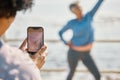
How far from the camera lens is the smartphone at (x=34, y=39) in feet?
5.43

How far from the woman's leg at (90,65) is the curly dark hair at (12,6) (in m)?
5.03

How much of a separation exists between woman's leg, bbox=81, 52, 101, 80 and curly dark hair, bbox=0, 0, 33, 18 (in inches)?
198

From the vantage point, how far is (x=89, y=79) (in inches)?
284

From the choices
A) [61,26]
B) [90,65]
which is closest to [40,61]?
[90,65]

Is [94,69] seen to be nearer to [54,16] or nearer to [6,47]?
[6,47]

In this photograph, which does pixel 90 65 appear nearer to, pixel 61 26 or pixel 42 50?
pixel 42 50

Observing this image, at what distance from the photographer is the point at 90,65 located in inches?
248

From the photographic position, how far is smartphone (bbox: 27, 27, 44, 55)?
1656 mm

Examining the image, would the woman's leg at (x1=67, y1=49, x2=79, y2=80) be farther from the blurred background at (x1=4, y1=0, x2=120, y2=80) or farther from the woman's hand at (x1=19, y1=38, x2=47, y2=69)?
the woman's hand at (x1=19, y1=38, x2=47, y2=69)

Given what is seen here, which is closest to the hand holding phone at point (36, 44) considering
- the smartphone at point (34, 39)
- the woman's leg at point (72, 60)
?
the smartphone at point (34, 39)

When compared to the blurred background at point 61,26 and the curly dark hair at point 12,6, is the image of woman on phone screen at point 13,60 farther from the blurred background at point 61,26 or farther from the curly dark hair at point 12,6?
the blurred background at point 61,26

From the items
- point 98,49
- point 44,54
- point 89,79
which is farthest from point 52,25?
point 44,54

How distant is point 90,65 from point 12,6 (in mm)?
5082

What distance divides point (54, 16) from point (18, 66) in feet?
67.6
